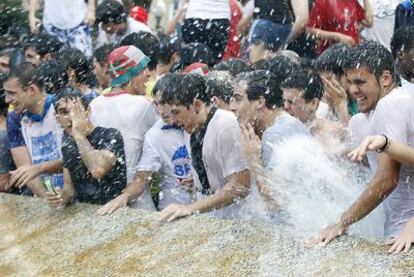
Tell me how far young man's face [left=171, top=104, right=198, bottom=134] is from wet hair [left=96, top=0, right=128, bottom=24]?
148 inches

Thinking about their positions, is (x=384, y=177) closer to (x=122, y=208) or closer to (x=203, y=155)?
(x=203, y=155)

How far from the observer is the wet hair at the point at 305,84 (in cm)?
614

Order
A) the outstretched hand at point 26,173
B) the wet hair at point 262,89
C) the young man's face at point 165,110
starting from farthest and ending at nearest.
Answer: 1. the outstretched hand at point 26,173
2. the young man's face at point 165,110
3. the wet hair at point 262,89

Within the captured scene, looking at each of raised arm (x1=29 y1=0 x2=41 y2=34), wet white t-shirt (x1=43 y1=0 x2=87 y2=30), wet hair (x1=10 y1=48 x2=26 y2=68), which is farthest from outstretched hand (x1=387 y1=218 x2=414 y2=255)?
raised arm (x1=29 y1=0 x2=41 y2=34)

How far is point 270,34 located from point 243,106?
9.03 feet

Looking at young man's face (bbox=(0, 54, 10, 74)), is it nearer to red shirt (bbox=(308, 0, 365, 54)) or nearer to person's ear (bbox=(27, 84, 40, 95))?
person's ear (bbox=(27, 84, 40, 95))

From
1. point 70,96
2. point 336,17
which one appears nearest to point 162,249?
point 70,96

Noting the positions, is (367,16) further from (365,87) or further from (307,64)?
(365,87)

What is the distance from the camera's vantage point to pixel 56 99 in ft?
20.9

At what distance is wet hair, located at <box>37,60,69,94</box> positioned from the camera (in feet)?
24.6

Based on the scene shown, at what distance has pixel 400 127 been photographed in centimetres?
436

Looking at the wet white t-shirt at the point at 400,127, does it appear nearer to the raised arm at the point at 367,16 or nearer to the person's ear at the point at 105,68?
the person's ear at the point at 105,68

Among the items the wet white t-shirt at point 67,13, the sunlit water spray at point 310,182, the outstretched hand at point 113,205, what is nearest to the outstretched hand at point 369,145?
the sunlit water spray at point 310,182

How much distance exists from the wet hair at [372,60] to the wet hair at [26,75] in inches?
117
